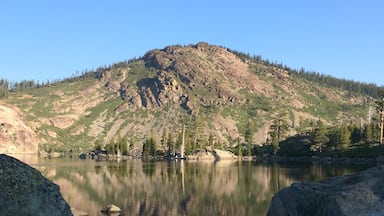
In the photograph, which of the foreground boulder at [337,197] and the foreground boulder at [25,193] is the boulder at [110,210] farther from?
the foreground boulder at [25,193]

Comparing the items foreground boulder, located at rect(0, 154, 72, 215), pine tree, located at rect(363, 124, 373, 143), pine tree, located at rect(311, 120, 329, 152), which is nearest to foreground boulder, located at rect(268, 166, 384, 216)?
foreground boulder, located at rect(0, 154, 72, 215)

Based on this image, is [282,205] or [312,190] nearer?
[312,190]

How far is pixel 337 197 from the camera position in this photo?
14.4 meters

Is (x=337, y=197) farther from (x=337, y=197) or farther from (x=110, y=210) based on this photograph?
(x=110, y=210)

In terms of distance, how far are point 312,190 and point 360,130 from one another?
164210 mm

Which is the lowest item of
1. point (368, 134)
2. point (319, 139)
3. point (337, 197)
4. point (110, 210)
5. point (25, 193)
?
point (110, 210)

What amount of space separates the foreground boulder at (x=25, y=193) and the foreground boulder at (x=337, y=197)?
8.91m

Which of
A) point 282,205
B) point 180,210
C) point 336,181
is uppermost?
point 336,181

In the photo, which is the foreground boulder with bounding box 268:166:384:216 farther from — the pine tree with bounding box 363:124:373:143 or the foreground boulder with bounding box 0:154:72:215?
the pine tree with bounding box 363:124:373:143

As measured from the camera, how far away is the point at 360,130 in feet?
551

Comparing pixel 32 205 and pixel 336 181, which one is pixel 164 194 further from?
pixel 32 205

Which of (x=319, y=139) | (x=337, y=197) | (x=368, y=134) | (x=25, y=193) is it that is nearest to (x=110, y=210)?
(x=337, y=197)

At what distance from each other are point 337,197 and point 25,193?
1006 cm

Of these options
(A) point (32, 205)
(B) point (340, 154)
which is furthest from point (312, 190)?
(B) point (340, 154)
